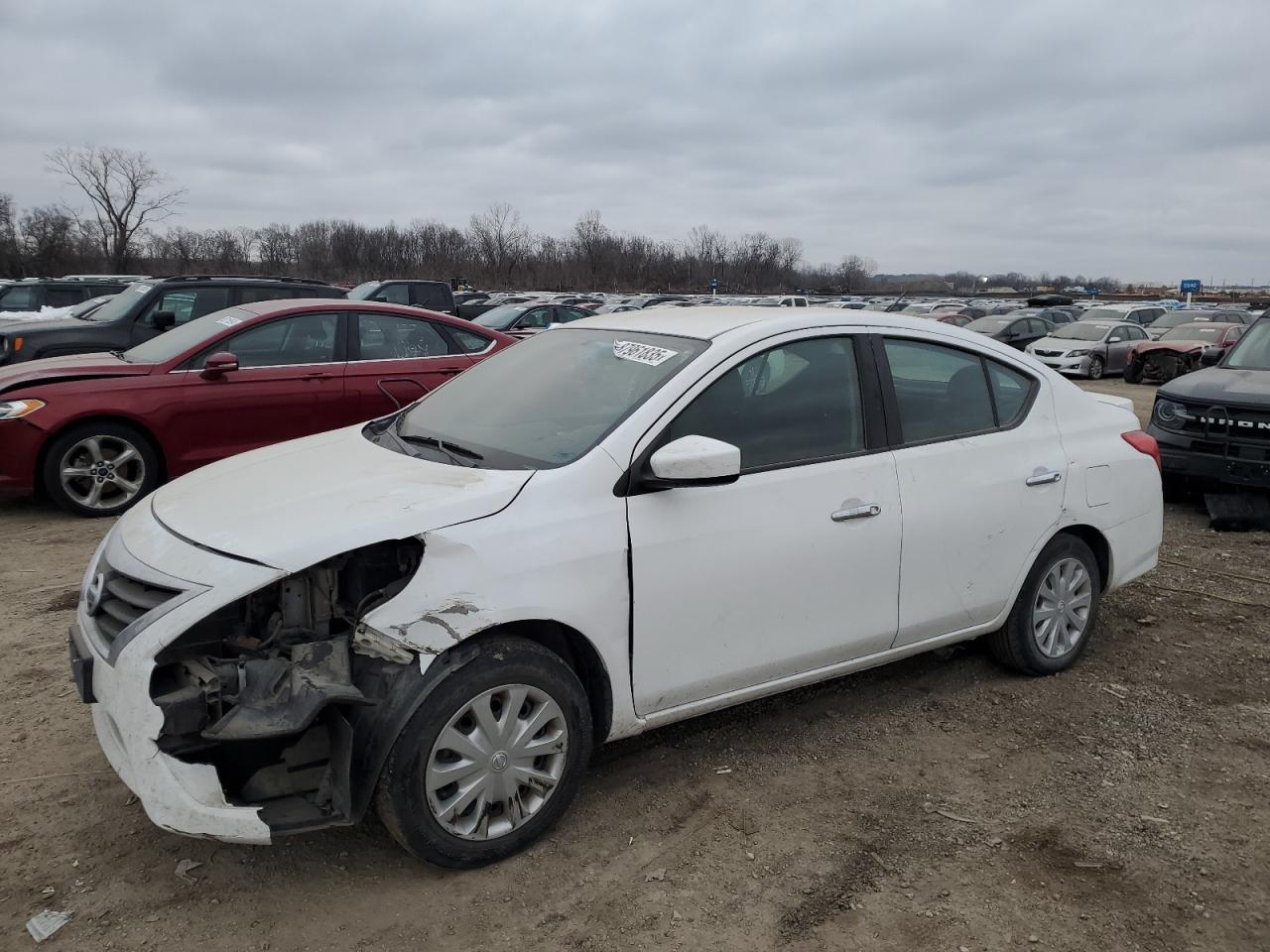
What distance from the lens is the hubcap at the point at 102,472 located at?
7.16 m

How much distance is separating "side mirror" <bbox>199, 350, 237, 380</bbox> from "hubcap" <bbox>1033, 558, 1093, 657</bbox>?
583cm

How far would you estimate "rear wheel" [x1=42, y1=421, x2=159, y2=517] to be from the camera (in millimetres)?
7082

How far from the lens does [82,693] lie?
9.50 ft

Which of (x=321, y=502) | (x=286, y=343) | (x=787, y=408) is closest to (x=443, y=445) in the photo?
(x=321, y=502)


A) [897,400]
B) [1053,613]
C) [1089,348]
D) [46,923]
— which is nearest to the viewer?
[46,923]

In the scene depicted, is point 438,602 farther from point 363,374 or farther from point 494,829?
point 363,374

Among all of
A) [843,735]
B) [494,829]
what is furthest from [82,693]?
[843,735]

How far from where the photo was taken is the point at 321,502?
3016 millimetres

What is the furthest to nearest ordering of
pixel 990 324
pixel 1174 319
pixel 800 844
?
pixel 1174 319 < pixel 990 324 < pixel 800 844

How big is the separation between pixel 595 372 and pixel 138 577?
172cm

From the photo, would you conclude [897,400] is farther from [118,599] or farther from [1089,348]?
[1089,348]

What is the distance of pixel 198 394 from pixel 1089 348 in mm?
20882

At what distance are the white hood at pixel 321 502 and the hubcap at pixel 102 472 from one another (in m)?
4.26

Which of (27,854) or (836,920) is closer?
(836,920)
